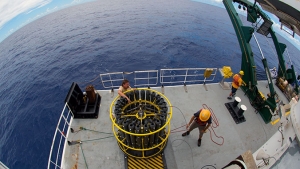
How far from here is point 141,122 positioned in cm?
697

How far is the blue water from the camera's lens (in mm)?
15422

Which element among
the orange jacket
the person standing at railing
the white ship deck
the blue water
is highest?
the blue water

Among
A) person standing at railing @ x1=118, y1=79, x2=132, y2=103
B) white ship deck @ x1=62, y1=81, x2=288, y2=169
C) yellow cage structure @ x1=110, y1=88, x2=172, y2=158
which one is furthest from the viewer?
white ship deck @ x1=62, y1=81, x2=288, y2=169

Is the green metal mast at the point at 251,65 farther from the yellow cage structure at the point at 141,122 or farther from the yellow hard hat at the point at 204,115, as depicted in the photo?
the yellow cage structure at the point at 141,122

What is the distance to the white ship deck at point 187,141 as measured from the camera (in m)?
7.94

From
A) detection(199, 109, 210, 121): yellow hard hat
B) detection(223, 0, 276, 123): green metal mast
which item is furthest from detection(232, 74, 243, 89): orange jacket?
detection(199, 109, 210, 121): yellow hard hat

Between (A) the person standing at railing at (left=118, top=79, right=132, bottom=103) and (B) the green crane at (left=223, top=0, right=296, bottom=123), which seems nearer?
(A) the person standing at railing at (left=118, top=79, right=132, bottom=103)

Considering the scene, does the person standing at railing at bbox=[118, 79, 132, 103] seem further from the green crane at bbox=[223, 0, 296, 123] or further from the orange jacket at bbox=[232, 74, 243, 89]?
the green crane at bbox=[223, 0, 296, 123]

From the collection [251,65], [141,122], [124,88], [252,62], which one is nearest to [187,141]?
[141,122]

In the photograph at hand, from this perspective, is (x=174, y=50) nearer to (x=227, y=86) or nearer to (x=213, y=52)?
(x=213, y=52)

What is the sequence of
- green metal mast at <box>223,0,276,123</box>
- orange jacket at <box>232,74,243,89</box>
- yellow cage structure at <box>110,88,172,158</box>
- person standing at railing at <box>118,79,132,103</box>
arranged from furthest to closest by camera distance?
orange jacket at <box>232,74,243,89</box>
green metal mast at <box>223,0,276,123</box>
person standing at railing at <box>118,79,132,103</box>
yellow cage structure at <box>110,88,172,158</box>

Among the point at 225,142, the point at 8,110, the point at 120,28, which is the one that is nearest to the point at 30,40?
the point at 120,28

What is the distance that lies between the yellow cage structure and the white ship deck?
38.0 inches

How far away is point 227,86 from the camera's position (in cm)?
1187
